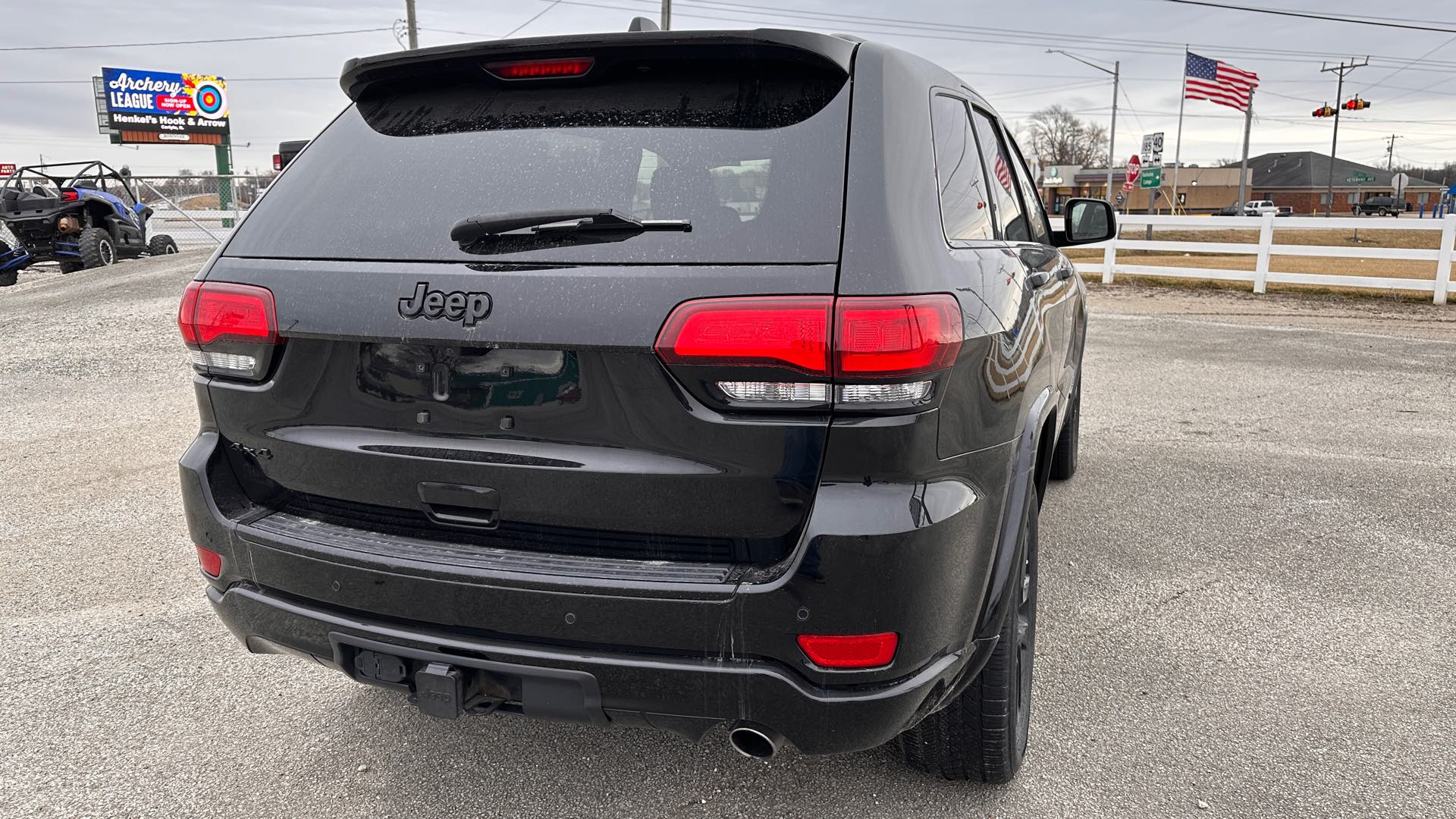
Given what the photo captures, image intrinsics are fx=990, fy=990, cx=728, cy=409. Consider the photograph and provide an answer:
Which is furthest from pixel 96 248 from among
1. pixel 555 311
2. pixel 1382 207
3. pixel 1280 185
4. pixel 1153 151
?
pixel 1280 185

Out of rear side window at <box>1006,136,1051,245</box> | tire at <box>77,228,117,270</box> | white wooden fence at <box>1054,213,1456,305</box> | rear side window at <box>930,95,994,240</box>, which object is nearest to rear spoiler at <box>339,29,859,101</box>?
rear side window at <box>930,95,994,240</box>

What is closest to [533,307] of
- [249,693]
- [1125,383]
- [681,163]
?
[681,163]

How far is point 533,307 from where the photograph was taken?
6.14ft

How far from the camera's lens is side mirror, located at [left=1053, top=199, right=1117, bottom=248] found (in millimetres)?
4082

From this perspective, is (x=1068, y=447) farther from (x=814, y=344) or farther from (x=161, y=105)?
(x=161, y=105)

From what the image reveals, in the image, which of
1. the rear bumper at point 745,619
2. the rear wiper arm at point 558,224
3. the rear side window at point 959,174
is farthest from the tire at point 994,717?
the rear wiper arm at point 558,224

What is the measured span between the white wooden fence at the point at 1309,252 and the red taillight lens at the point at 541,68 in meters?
11.6

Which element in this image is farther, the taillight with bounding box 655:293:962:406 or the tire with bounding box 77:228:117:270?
the tire with bounding box 77:228:117:270

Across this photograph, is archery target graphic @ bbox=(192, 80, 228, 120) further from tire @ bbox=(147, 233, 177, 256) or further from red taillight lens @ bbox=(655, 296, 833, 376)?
red taillight lens @ bbox=(655, 296, 833, 376)

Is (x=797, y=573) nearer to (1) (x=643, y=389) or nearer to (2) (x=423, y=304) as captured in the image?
(1) (x=643, y=389)

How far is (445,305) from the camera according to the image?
6.36 feet

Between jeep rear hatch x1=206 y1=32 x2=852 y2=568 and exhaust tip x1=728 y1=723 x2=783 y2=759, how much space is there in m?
0.32

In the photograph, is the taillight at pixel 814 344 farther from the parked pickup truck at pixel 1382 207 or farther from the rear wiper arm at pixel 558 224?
the parked pickup truck at pixel 1382 207

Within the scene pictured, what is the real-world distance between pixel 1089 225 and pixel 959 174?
1.95 metres
